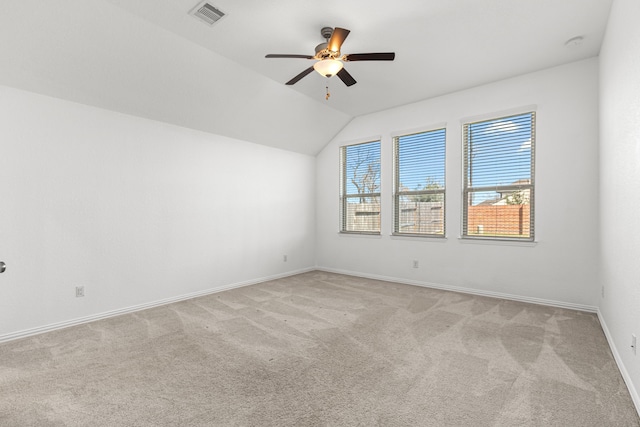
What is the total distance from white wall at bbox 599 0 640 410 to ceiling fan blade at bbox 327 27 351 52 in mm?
1848

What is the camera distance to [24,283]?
290 cm

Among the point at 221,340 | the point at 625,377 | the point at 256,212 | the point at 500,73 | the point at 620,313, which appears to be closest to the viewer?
the point at 625,377

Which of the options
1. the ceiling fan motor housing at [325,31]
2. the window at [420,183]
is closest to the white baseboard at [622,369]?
the window at [420,183]

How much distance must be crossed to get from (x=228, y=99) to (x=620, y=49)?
3920mm

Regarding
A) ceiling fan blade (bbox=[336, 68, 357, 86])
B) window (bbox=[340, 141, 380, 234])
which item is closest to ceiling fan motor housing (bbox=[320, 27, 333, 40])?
ceiling fan blade (bbox=[336, 68, 357, 86])

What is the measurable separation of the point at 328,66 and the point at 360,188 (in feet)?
10.0

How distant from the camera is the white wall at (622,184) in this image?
6.11 feet

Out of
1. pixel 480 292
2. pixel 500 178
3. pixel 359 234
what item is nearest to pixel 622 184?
pixel 500 178

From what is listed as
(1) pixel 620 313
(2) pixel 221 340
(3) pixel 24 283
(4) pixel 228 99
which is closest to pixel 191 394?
(2) pixel 221 340

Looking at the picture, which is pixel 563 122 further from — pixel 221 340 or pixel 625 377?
pixel 221 340

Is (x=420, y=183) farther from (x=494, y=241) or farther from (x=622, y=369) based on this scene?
(x=622, y=369)

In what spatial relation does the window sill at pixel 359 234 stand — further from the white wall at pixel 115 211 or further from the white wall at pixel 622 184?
the white wall at pixel 622 184

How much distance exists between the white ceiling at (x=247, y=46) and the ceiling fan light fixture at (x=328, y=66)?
405mm

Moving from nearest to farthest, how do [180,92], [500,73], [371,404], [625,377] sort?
[371,404], [625,377], [180,92], [500,73]
